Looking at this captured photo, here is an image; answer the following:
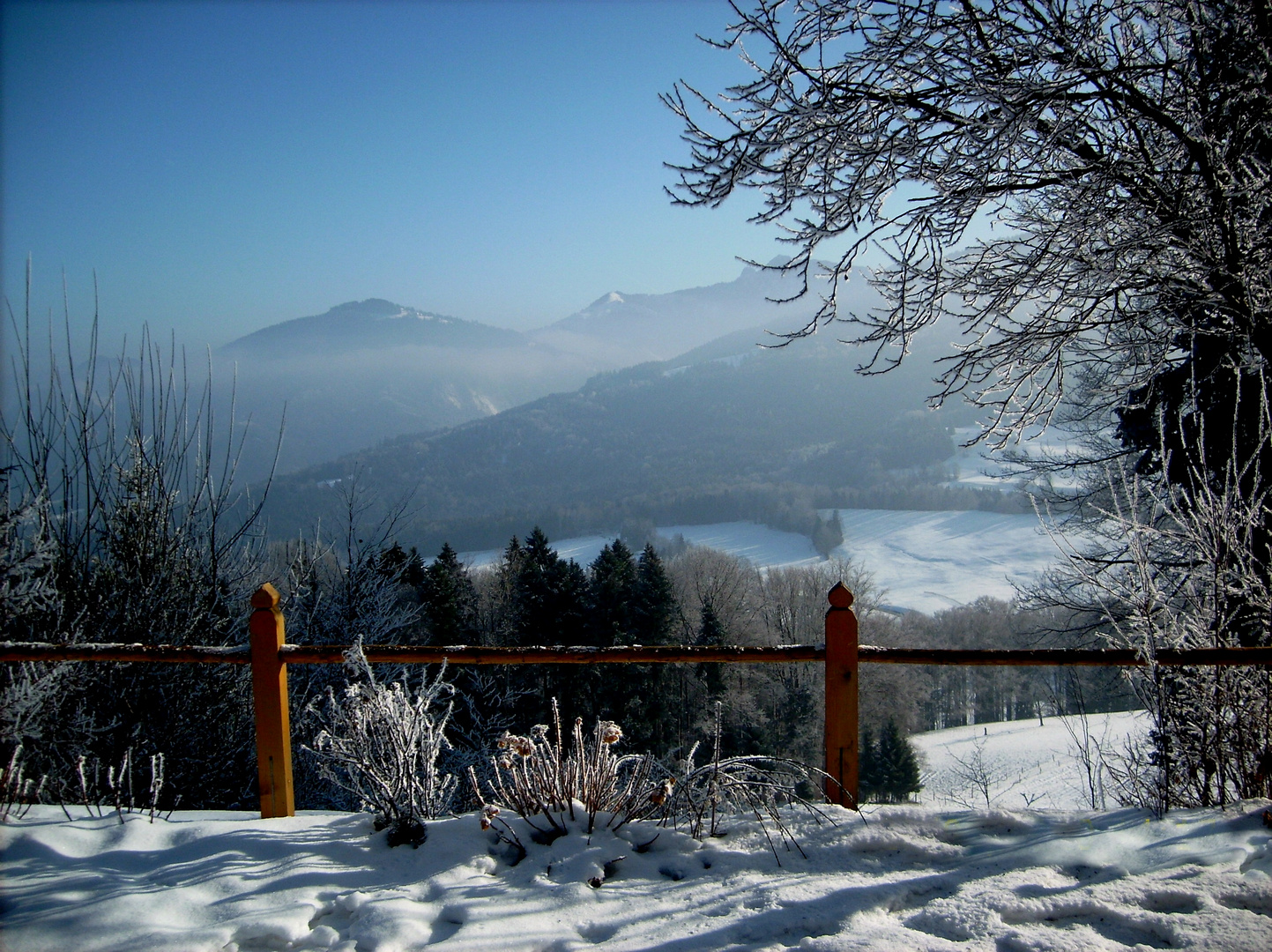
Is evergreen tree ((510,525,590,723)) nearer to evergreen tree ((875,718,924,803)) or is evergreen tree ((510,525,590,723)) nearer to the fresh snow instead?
evergreen tree ((875,718,924,803))

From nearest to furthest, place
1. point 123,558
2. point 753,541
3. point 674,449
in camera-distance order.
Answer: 1. point 123,558
2. point 753,541
3. point 674,449

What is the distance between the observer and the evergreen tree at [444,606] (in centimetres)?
2236

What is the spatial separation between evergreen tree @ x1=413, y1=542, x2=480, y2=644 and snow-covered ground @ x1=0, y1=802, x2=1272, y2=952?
1832 centimetres

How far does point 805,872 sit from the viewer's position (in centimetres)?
287

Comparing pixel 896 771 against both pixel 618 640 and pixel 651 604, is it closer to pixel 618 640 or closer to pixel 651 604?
pixel 651 604

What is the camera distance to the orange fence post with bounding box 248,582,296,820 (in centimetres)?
360

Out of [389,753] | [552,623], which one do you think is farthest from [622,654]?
[552,623]

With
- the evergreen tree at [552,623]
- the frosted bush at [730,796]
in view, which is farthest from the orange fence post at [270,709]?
the evergreen tree at [552,623]

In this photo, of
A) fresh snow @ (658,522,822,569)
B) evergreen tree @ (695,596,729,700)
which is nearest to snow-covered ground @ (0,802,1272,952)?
evergreen tree @ (695,596,729,700)

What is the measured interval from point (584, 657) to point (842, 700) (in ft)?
4.19

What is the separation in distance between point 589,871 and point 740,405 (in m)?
139

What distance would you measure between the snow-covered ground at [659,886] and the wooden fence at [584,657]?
33 centimetres

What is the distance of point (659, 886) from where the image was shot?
2.82 m

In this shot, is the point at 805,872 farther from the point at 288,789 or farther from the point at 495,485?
the point at 495,485
